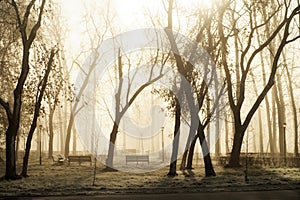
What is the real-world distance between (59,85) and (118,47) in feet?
39.2

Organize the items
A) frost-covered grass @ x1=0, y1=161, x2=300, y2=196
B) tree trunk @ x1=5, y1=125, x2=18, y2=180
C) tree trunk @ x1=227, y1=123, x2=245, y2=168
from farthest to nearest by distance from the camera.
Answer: tree trunk @ x1=227, y1=123, x2=245, y2=168
tree trunk @ x1=5, y1=125, x2=18, y2=180
frost-covered grass @ x1=0, y1=161, x2=300, y2=196

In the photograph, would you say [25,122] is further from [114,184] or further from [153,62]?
[114,184]

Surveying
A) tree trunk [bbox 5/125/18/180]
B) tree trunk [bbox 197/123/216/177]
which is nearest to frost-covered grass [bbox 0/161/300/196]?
tree trunk [bbox 5/125/18/180]

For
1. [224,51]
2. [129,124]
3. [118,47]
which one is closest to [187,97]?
[224,51]

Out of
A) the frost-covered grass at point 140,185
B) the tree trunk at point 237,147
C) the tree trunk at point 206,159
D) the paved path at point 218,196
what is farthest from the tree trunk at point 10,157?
the tree trunk at point 237,147

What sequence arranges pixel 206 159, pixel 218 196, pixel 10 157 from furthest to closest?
pixel 206 159 → pixel 10 157 → pixel 218 196

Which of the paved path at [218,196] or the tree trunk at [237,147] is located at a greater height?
the tree trunk at [237,147]

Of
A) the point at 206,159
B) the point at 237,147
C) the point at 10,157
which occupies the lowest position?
the point at 206,159

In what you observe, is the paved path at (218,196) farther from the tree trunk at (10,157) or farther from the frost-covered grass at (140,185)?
the tree trunk at (10,157)

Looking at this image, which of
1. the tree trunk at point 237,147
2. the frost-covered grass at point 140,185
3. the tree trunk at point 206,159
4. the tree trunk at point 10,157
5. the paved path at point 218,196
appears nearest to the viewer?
the paved path at point 218,196

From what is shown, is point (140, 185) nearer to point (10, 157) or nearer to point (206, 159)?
point (206, 159)

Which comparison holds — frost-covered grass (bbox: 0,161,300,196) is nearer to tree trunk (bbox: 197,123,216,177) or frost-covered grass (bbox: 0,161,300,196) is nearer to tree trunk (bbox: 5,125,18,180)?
tree trunk (bbox: 5,125,18,180)

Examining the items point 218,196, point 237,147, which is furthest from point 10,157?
point 237,147

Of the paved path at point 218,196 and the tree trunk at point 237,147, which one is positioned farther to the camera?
the tree trunk at point 237,147
